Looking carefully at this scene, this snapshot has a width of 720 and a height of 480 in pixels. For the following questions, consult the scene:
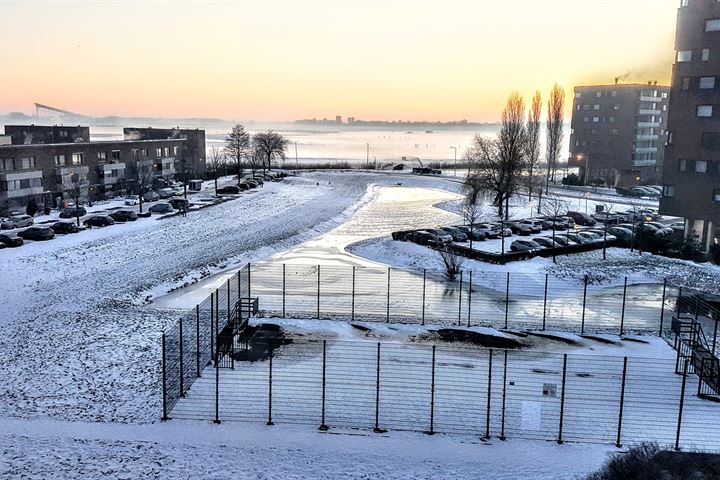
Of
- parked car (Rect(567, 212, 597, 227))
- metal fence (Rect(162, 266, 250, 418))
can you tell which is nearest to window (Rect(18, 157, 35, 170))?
metal fence (Rect(162, 266, 250, 418))

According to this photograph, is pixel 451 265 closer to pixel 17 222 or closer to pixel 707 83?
pixel 707 83

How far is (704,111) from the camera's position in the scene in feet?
133

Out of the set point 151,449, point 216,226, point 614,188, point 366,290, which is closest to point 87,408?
point 151,449

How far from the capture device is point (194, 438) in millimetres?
14883

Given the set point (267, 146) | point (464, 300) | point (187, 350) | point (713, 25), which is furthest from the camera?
point (267, 146)

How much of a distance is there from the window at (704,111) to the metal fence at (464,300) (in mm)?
14667

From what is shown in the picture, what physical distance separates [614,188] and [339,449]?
7904 centimetres

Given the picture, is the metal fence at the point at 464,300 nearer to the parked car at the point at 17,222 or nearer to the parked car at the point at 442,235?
the parked car at the point at 442,235

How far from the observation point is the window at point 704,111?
40.3 meters

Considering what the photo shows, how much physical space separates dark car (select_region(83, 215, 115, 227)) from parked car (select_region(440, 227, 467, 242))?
26.1m

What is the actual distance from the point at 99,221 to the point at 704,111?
43.9 metres

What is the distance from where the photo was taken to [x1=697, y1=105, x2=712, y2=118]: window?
40.3 m

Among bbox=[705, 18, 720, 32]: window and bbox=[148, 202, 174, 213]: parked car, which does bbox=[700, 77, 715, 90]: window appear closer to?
bbox=[705, 18, 720, 32]: window

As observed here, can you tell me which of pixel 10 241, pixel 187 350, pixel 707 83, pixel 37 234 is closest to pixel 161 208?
pixel 37 234
